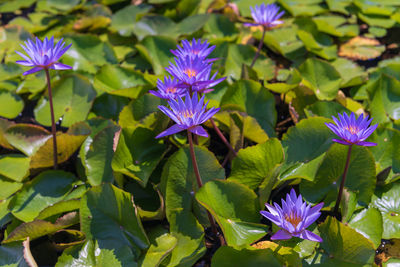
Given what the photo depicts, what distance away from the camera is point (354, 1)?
3.05 m

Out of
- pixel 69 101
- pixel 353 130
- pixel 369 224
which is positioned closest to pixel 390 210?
pixel 369 224

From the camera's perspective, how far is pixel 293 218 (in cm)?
130

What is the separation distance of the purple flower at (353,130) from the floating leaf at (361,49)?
1.44m

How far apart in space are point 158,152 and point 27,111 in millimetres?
1070

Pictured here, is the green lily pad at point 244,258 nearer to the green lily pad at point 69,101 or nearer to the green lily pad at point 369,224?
the green lily pad at point 369,224

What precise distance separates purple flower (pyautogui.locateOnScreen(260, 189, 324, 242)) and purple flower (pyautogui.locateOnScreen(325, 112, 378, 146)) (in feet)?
0.82

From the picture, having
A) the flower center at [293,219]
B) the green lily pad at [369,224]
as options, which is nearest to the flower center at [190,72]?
the flower center at [293,219]

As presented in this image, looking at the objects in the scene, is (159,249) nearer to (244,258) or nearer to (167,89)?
(244,258)

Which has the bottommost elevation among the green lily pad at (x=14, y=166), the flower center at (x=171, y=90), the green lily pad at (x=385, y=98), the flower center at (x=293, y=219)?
the green lily pad at (x=14, y=166)

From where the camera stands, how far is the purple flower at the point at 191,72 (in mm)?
1478

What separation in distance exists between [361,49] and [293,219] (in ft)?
6.04

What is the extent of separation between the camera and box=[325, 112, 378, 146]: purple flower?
1341 millimetres

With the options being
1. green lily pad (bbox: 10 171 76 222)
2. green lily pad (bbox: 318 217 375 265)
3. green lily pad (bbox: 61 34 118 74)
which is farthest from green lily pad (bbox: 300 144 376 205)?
green lily pad (bbox: 61 34 118 74)

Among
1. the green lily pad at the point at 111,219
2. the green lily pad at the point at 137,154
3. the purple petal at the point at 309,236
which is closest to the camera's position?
the purple petal at the point at 309,236
